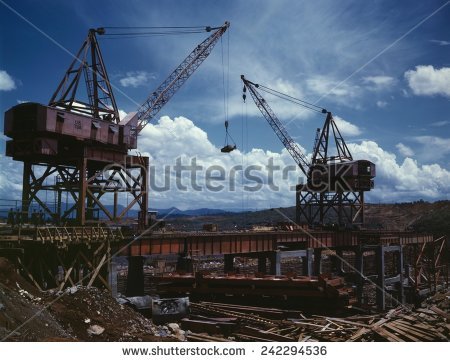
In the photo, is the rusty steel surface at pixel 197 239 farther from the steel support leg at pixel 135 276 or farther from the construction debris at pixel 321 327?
the construction debris at pixel 321 327

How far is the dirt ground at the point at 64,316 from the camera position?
1279 cm

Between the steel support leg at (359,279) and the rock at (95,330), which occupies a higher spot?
the rock at (95,330)

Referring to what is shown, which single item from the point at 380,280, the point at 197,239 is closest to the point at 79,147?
the point at 197,239

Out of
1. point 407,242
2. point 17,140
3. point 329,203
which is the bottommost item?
point 407,242

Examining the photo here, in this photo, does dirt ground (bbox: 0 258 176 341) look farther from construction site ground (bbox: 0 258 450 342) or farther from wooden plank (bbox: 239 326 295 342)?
wooden plank (bbox: 239 326 295 342)

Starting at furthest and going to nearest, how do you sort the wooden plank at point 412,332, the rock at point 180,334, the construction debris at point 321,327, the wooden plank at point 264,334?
Result: 1. the rock at point 180,334
2. the wooden plank at point 264,334
3. the construction debris at point 321,327
4. the wooden plank at point 412,332

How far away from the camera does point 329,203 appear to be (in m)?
64.5

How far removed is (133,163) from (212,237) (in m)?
12.5

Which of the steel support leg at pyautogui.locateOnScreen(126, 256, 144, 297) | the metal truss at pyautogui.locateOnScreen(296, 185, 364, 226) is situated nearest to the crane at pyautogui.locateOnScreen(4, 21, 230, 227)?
the steel support leg at pyautogui.locateOnScreen(126, 256, 144, 297)

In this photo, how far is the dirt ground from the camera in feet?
42.0

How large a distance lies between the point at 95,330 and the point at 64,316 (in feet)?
4.60
